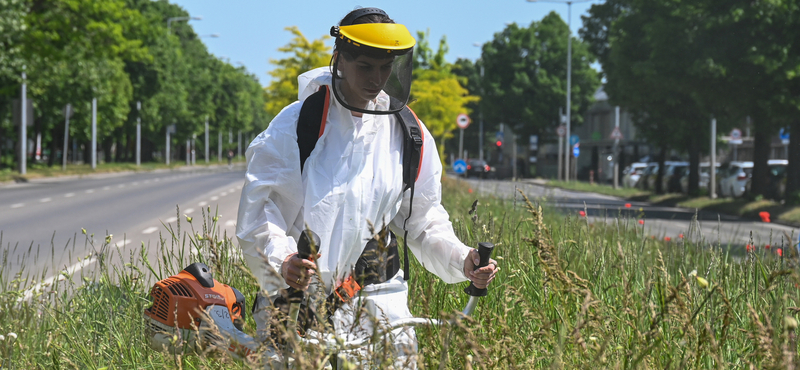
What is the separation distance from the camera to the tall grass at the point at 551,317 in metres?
1.79

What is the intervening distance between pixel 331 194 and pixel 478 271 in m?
0.48

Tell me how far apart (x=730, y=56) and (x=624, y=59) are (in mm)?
8414

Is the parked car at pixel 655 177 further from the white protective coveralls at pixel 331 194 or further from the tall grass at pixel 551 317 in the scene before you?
the white protective coveralls at pixel 331 194

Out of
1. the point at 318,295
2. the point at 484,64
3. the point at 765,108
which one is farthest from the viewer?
the point at 484,64

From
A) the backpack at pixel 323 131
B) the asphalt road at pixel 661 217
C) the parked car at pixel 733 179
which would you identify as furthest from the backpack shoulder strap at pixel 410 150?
the parked car at pixel 733 179

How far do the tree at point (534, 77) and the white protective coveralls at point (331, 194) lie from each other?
190ft

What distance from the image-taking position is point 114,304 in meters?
3.77

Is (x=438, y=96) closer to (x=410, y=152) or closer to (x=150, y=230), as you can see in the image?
(x=150, y=230)

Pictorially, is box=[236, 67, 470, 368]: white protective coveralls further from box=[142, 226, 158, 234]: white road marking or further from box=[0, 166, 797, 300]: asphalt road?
box=[142, 226, 158, 234]: white road marking

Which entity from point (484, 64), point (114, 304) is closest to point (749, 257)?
point (114, 304)

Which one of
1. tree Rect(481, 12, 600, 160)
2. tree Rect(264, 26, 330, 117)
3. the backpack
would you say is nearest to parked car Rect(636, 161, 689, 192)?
tree Rect(264, 26, 330, 117)

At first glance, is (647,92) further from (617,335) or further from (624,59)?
(617,335)

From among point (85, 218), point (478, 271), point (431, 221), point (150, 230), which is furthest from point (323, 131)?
point (85, 218)

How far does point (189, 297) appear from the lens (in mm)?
2738
